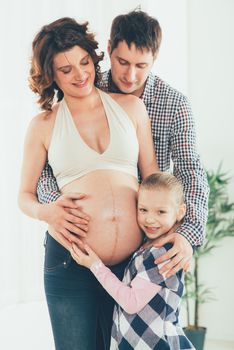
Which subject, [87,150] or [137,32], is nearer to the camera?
[87,150]

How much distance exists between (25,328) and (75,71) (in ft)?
4.57

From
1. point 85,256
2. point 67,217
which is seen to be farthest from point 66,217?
point 85,256

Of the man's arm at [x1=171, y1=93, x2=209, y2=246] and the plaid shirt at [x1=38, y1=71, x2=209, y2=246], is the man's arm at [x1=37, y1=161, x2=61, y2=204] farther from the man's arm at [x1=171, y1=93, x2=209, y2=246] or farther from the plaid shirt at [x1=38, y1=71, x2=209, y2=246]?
the man's arm at [x1=171, y1=93, x2=209, y2=246]

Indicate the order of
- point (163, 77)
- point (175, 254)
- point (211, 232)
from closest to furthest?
point (175, 254) < point (163, 77) < point (211, 232)

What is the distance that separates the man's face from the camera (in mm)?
1801

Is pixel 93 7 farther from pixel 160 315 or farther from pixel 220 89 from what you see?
pixel 160 315

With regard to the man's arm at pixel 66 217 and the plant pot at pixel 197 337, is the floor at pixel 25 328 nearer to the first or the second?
the plant pot at pixel 197 337

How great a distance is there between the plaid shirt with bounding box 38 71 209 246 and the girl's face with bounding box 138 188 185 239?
0.08 meters

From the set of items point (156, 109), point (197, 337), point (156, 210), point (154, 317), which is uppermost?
point (156, 109)

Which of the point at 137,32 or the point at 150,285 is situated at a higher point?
the point at 137,32

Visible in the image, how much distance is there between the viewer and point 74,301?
5.53 ft

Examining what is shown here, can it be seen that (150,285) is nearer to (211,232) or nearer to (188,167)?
(188,167)

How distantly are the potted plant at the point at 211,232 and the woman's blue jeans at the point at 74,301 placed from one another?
1669 mm

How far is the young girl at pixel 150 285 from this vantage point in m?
1.59
